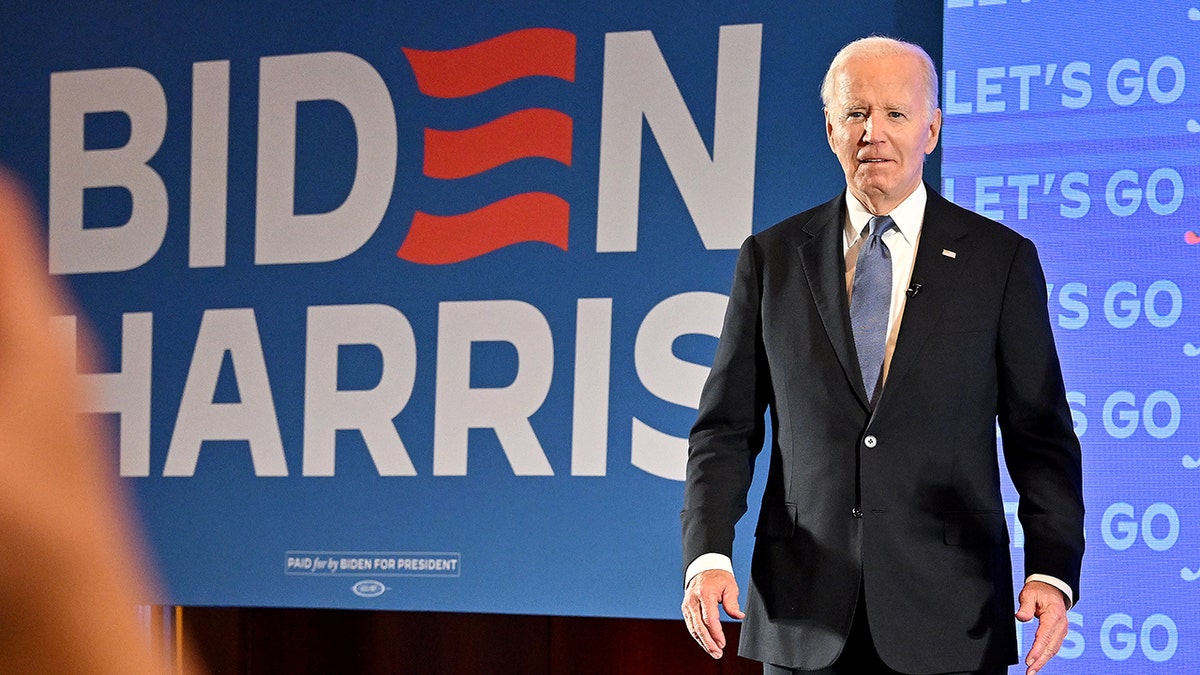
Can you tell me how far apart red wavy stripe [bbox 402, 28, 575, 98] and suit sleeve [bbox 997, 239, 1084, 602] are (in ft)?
7.04

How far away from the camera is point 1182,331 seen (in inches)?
116

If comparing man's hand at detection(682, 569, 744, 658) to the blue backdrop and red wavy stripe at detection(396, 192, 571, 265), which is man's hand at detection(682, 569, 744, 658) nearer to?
the blue backdrop

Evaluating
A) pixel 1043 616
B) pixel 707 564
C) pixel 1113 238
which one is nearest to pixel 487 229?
pixel 1113 238

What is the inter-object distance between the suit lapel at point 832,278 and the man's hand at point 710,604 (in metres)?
0.31

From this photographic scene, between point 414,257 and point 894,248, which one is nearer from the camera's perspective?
point 894,248

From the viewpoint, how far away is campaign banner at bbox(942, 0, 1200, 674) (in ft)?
9.50

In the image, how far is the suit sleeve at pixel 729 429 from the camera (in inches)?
76.6

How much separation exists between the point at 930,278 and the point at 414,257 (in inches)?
88.2

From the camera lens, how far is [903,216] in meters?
1.98

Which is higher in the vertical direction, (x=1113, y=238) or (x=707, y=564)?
(x=1113, y=238)

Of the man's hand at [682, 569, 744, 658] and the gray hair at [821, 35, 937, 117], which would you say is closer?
the man's hand at [682, 569, 744, 658]

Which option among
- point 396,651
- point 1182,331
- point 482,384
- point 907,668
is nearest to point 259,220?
point 482,384

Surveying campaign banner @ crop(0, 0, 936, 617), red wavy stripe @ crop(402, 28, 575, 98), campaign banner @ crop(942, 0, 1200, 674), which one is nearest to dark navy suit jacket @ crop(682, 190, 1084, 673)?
campaign banner @ crop(942, 0, 1200, 674)

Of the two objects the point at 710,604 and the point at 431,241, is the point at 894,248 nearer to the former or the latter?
the point at 710,604
